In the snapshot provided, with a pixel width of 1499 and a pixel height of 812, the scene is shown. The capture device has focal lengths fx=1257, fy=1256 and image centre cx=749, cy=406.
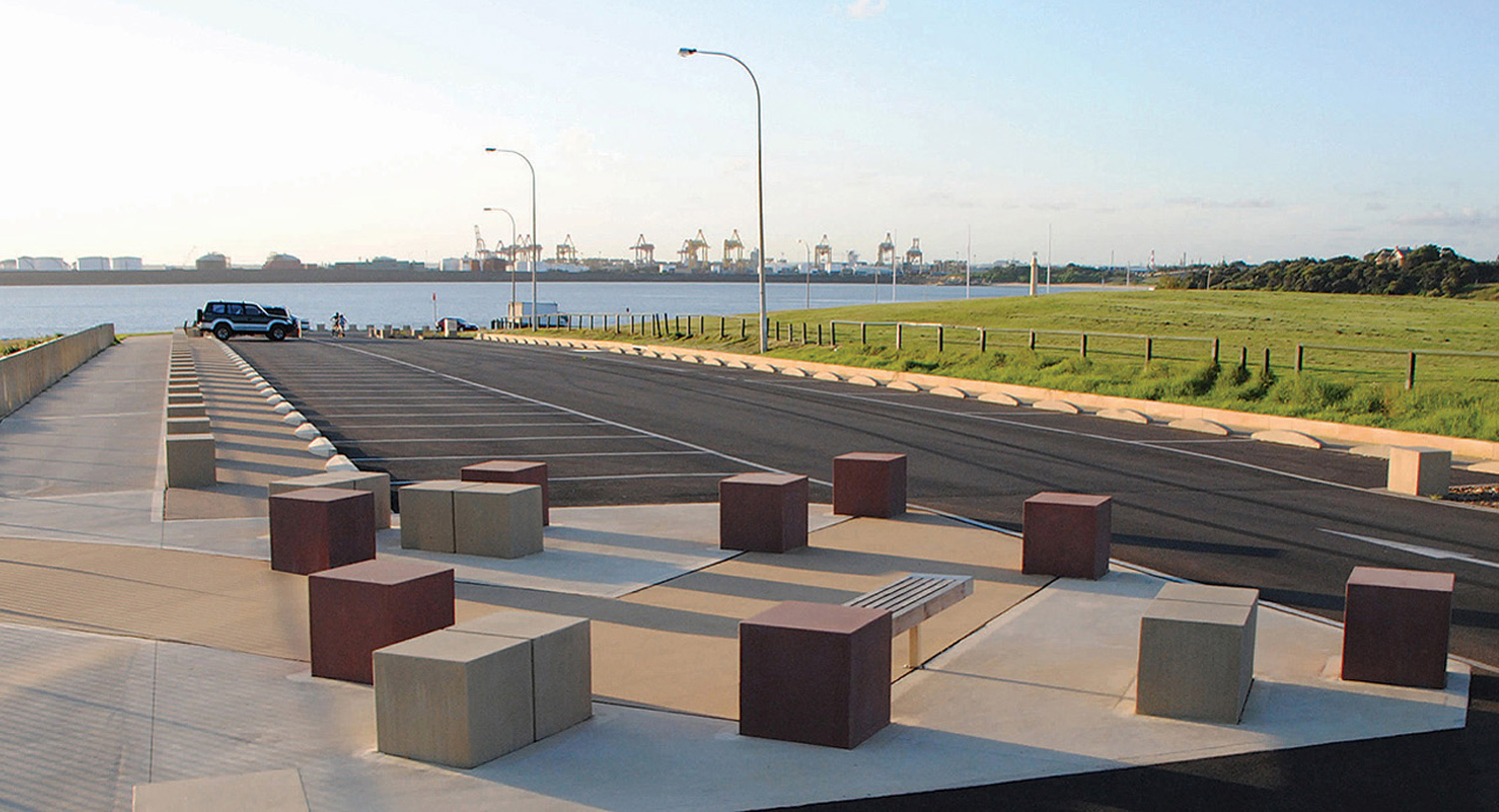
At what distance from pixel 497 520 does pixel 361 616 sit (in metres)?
3.39

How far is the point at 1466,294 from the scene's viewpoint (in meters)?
69.9

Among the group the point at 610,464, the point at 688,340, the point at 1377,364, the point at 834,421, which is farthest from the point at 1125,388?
the point at 688,340

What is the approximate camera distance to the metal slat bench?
717 centimetres

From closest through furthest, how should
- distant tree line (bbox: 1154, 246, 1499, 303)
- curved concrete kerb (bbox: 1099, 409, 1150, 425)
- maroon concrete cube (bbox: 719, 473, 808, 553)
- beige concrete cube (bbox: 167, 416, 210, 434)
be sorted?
maroon concrete cube (bbox: 719, 473, 808, 553)
beige concrete cube (bbox: 167, 416, 210, 434)
curved concrete kerb (bbox: 1099, 409, 1150, 425)
distant tree line (bbox: 1154, 246, 1499, 303)

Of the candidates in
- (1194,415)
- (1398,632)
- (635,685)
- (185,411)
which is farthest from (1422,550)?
(185,411)

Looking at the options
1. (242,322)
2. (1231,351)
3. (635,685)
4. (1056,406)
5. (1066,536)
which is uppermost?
(1066,536)

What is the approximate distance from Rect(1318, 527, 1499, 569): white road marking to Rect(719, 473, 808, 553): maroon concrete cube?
533 centimetres

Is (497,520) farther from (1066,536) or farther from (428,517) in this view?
(1066,536)

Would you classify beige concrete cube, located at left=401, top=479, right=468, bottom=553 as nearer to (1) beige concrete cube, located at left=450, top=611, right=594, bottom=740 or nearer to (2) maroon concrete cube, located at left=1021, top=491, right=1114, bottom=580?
(1) beige concrete cube, located at left=450, top=611, right=594, bottom=740

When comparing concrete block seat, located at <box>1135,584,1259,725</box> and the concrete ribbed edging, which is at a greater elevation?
concrete block seat, located at <box>1135,584,1259,725</box>

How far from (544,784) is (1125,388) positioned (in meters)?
22.0

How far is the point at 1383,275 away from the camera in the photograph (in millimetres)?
75812

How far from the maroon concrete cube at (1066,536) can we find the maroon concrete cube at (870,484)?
2521mm

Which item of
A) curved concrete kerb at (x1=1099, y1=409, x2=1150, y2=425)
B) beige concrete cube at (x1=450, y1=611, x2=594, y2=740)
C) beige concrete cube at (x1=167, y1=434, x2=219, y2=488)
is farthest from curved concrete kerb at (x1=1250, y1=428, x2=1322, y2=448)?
beige concrete cube at (x1=450, y1=611, x2=594, y2=740)
